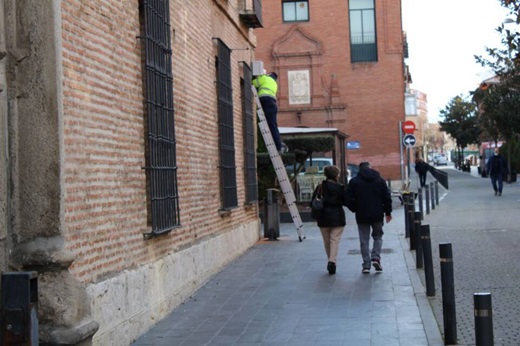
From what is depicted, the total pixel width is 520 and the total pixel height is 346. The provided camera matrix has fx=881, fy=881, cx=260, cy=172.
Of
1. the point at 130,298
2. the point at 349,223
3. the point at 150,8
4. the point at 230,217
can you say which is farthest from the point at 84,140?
the point at 349,223

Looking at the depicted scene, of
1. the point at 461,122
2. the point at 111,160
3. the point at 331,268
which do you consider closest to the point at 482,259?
the point at 331,268

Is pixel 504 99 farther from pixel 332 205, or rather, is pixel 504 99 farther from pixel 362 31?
pixel 332 205

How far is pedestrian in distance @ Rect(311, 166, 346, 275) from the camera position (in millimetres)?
12758

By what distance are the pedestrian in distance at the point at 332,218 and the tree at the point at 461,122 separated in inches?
2543

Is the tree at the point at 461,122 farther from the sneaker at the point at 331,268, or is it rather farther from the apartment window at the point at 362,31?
the sneaker at the point at 331,268

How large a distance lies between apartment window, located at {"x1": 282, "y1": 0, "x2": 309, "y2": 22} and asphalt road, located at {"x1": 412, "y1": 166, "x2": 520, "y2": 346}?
19120 millimetres

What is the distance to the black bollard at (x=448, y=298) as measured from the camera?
7762mm

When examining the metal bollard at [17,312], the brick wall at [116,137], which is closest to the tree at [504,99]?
the brick wall at [116,137]

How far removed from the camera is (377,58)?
4438 centimetres

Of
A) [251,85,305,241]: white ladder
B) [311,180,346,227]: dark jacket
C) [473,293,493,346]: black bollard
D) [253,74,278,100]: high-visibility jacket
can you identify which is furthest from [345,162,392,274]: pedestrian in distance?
[473,293,493,346]: black bollard

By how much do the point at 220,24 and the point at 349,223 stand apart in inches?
382

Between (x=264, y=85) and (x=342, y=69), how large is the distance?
26976 mm

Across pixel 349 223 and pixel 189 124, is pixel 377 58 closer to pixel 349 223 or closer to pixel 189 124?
pixel 349 223

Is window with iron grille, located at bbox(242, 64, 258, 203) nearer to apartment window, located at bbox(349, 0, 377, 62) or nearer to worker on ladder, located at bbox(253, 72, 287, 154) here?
worker on ladder, located at bbox(253, 72, 287, 154)
